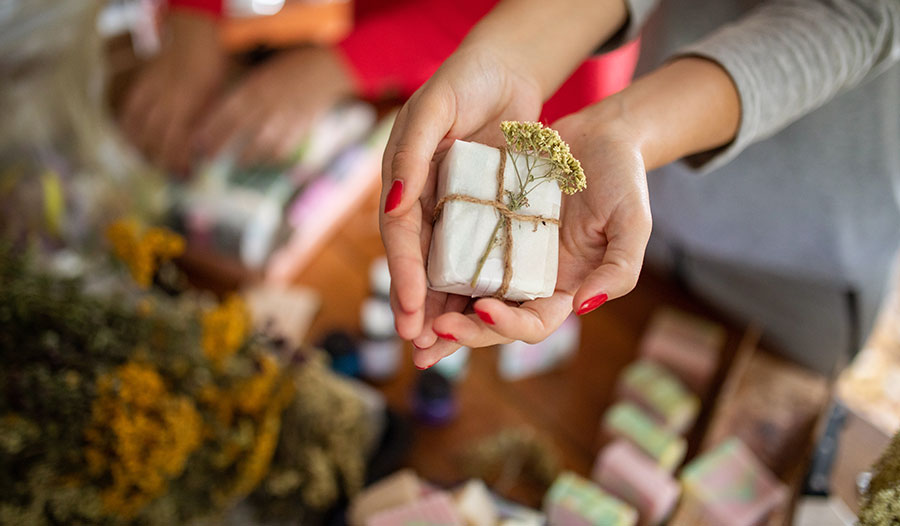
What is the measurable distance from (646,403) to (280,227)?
0.79 meters

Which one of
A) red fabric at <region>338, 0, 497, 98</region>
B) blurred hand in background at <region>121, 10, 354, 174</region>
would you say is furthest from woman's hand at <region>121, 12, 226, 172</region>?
red fabric at <region>338, 0, 497, 98</region>

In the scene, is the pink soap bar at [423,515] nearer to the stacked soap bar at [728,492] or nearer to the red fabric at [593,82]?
the stacked soap bar at [728,492]

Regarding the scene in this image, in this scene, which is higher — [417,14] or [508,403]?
[417,14]

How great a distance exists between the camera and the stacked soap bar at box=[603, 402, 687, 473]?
91 centimetres

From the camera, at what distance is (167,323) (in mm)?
806

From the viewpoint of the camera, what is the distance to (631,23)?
0.71 meters

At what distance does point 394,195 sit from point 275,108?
908 millimetres

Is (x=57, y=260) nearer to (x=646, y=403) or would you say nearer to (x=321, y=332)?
(x=321, y=332)

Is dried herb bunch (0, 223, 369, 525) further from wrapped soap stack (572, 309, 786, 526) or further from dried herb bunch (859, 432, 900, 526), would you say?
dried herb bunch (859, 432, 900, 526)

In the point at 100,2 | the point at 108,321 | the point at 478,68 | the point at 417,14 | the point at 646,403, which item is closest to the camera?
the point at 478,68

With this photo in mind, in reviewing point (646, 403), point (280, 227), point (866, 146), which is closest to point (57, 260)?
point (280, 227)

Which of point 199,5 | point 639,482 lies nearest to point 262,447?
point 639,482

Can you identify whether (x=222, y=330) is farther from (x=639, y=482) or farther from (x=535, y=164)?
(x=639, y=482)

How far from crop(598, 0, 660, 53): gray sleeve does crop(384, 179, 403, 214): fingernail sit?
0.36 metres
